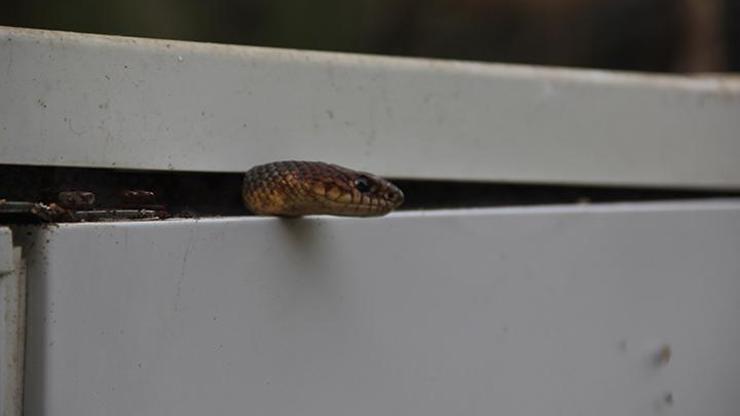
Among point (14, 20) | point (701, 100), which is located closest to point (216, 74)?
point (701, 100)

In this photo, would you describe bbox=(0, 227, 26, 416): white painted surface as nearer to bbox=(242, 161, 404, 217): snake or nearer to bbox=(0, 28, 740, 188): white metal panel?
bbox=(0, 28, 740, 188): white metal panel

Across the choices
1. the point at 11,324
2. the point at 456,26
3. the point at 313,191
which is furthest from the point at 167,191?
the point at 456,26

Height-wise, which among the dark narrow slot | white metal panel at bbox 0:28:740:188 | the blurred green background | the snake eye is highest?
the blurred green background

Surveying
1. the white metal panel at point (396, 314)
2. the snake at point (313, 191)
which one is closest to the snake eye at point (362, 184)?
the snake at point (313, 191)

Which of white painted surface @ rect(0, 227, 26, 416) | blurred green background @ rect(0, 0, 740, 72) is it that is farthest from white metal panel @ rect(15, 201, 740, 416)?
blurred green background @ rect(0, 0, 740, 72)

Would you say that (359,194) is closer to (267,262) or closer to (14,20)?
(267,262)

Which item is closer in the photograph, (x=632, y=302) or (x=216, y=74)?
(x=216, y=74)
